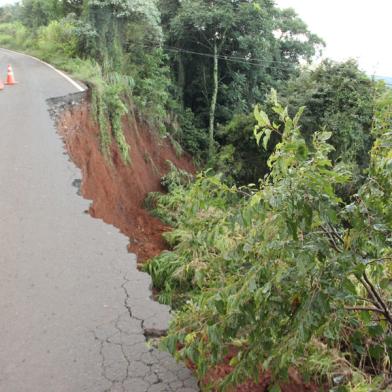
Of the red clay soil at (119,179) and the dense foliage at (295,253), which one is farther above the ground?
the dense foliage at (295,253)

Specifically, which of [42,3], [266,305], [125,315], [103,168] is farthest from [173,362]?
[42,3]

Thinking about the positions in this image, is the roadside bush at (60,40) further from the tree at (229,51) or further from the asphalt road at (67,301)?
the asphalt road at (67,301)

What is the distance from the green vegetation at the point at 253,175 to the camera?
2.13m

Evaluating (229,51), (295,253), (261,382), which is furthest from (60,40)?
(295,253)

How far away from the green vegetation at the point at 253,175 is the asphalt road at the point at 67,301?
48 cm

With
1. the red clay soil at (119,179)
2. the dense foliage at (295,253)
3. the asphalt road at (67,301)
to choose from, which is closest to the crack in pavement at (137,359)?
the asphalt road at (67,301)

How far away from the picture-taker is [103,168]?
10711 mm

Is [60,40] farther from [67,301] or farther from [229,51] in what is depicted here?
[67,301]

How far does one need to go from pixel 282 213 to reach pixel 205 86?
65.9 ft

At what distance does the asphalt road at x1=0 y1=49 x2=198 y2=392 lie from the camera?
368cm

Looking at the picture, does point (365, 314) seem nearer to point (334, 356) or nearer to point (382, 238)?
point (382, 238)

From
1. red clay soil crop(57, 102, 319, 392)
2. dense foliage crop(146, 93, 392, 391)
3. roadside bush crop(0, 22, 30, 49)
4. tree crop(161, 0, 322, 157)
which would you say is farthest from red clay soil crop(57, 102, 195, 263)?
roadside bush crop(0, 22, 30, 49)

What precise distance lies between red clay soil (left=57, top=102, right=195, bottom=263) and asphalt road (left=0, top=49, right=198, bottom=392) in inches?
41.5

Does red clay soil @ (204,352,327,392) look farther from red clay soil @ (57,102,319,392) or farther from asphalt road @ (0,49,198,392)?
red clay soil @ (57,102,319,392)
